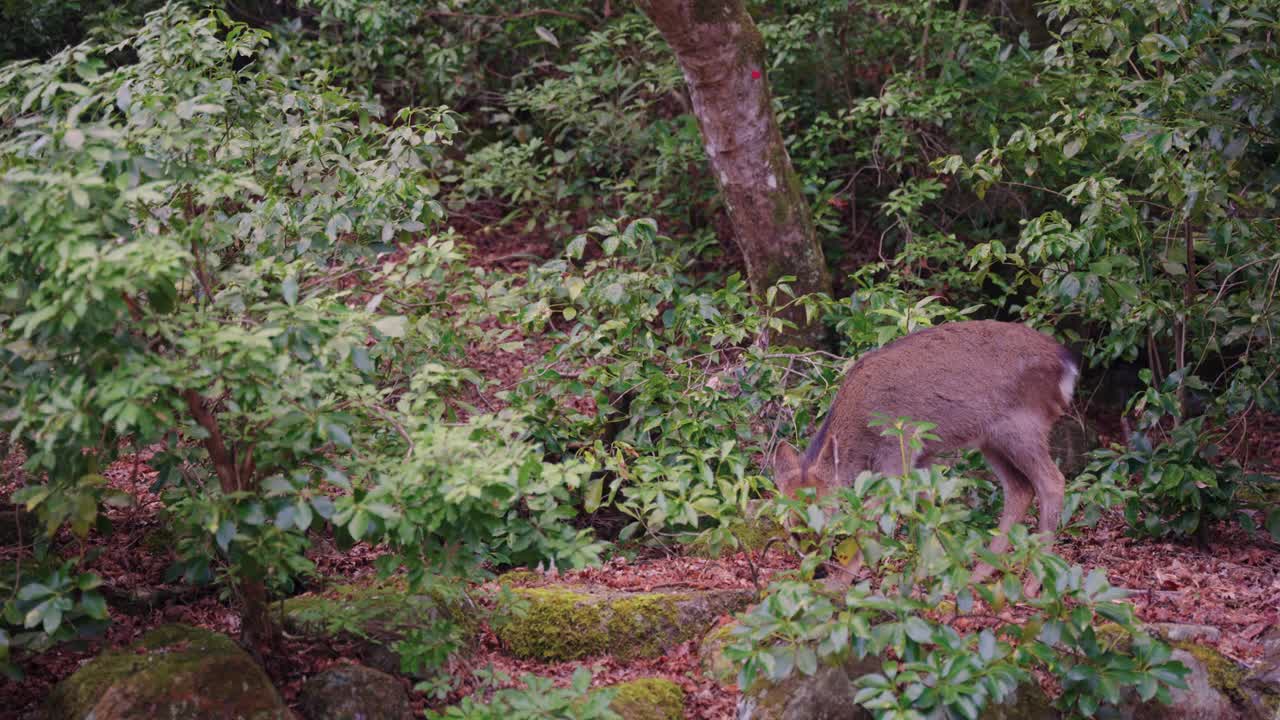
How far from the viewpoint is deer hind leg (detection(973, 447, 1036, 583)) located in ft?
21.1

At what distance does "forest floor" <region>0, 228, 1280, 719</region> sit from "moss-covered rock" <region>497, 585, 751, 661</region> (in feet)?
0.25

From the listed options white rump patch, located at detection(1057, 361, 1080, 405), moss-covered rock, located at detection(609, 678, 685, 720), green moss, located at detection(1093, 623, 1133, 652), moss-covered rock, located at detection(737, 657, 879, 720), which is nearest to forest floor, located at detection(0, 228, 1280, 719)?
moss-covered rock, located at detection(609, 678, 685, 720)

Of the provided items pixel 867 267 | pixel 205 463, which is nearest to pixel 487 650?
pixel 205 463

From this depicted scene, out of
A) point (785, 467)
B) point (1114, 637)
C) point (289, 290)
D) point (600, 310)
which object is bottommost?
point (1114, 637)

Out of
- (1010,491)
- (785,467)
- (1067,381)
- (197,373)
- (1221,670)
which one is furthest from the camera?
(1010,491)

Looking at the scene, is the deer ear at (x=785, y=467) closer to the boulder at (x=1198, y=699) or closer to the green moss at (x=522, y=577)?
the green moss at (x=522, y=577)

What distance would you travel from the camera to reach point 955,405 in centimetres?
609

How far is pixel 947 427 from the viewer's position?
20.0ft

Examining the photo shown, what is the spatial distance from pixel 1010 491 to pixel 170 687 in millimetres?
4657

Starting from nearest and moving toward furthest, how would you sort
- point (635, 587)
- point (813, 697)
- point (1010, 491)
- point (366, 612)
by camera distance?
point (813, 697) → point (366, 612) → point (635, 587) → point (1010, 491)

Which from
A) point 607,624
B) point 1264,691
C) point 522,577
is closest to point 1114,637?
point 1264,691

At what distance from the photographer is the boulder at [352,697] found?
15.1ft

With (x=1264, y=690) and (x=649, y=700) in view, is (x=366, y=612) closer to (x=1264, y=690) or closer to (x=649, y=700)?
(x=649, y=700)

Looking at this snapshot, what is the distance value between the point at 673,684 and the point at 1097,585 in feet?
6.44
